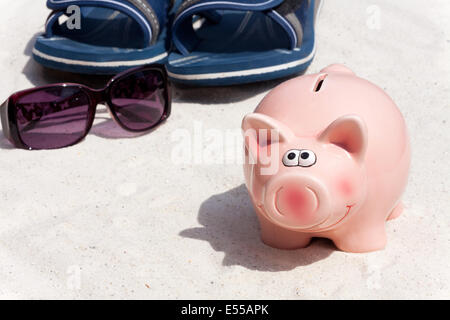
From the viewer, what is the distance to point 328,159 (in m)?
1.57

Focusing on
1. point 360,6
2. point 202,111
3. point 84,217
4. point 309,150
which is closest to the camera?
point 309,150

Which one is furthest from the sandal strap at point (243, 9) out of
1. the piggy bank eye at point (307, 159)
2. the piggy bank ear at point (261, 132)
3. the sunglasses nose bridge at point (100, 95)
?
the piggy bank eye at point (307, 159)

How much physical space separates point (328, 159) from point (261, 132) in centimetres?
18

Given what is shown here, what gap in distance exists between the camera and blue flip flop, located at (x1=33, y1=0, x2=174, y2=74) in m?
2.72

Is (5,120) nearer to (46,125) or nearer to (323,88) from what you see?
(46,125)

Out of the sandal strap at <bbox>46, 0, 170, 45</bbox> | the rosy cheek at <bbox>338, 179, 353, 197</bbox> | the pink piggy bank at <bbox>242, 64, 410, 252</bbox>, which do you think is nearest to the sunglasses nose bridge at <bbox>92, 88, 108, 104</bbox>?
Result: the sandal strap at <bbox>46, 0, 170, 45</bbox>

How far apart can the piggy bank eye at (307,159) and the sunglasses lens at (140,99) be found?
3.47ft

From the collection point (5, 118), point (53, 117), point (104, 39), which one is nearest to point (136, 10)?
point (104, 39)

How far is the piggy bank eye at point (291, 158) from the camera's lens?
5.13ft

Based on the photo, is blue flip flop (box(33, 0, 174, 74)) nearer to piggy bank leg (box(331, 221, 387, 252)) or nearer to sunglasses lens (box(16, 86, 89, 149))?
sunglasses lens (box(16, 86, 89, 149))

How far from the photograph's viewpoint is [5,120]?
2375 mm

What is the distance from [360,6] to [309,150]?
185 centimetres

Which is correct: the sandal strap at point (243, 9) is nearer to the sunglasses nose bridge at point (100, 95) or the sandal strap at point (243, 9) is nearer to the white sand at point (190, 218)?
the white sand at point (190, 218)

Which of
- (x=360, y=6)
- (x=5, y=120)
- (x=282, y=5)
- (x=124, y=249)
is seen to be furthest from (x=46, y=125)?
(x=360, y=6)
